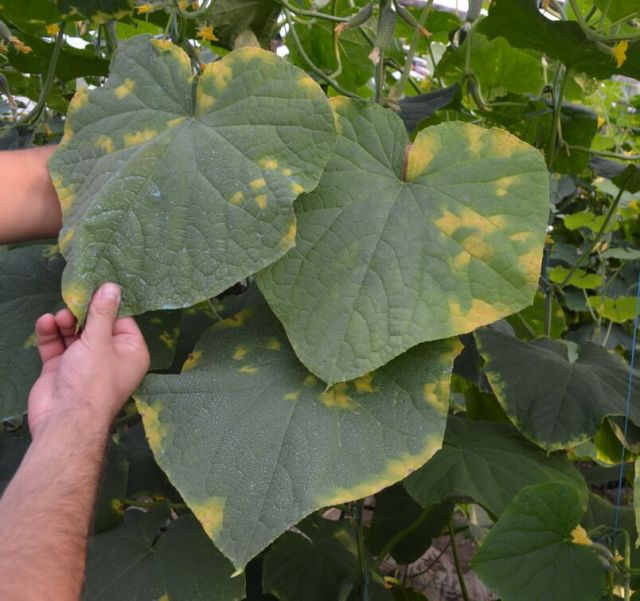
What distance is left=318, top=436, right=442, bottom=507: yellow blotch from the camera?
0.56m

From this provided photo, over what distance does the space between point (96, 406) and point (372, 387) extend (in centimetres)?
23

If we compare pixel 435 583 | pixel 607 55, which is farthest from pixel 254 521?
pixel 435 583

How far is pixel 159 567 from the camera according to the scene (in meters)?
0.79

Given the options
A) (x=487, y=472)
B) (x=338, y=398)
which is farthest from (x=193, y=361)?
(x=487, y=472)

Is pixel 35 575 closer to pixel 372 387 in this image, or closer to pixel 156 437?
pixel 156 437

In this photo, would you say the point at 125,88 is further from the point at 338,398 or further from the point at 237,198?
the point at 338,398

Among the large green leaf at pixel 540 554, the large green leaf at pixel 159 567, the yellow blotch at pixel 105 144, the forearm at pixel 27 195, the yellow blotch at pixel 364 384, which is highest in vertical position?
the yellow blotch at pixel 105 144

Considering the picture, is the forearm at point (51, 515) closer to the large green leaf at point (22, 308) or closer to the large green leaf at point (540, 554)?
the large green leaf at point (22, 308)

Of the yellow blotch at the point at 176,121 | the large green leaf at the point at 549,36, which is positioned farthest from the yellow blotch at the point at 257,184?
the large green leaf at the point at 549,36

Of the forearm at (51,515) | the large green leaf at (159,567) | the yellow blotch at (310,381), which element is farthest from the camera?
the large green leaf at (159,567)

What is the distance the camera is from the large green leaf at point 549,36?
32.9 inches

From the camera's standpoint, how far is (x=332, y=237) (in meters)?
0.63

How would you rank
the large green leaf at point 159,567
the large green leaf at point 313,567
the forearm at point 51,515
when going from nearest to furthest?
the forearm at point 51,515
the large green leaf at point 159,567
the large green leaf at point 313,567

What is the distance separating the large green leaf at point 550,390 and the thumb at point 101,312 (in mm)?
431
